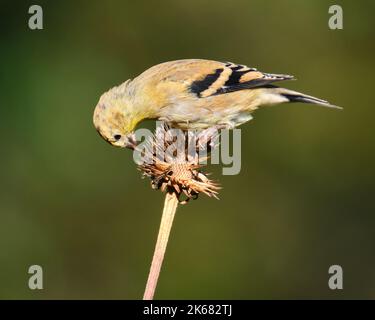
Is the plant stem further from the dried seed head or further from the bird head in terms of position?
the bird head

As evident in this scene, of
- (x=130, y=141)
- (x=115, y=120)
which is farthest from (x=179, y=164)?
(x=115, y=120)

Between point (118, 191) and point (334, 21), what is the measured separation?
2.95 meters

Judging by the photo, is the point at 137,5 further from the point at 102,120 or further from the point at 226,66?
the point at 102,120

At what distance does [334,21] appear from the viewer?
7.81 meters

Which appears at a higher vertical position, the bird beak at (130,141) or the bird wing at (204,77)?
the bird wing at (204,77)

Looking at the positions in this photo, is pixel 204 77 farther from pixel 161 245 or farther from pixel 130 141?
pixel 161 245

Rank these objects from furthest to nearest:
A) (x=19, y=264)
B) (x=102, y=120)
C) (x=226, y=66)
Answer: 1. (x=19, y=264)
2. (x=226, y=66)
3. (x=102, y=120)

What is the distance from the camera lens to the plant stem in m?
3.01

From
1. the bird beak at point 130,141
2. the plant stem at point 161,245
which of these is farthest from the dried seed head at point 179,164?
the bird beak at point 130,141

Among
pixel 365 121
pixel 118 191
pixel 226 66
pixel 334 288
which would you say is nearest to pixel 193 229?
pixel 118 191

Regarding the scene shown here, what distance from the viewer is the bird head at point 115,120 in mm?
4441

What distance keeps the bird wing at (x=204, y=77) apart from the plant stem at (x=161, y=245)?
143cm

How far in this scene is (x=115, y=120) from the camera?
447cm

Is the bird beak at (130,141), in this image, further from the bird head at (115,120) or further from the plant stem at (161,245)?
the plant stem at (161,245)
